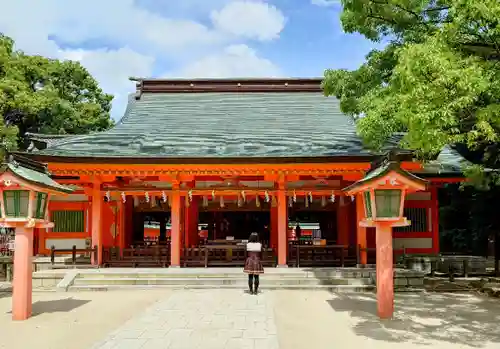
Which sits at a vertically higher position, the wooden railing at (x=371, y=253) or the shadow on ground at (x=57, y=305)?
the wooden railing at (x=371, y=253)

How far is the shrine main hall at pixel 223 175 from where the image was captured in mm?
14234

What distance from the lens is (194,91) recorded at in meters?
20.8

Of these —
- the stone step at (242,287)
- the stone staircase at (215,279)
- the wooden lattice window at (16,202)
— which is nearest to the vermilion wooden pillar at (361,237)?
the stone staircase at (215,279)

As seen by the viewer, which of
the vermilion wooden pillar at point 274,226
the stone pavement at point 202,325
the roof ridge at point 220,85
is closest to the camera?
the stone pavement at point 202,325

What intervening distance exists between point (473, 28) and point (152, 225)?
71.0ft

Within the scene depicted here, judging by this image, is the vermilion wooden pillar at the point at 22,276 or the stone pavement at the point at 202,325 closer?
the stone pavement at the point at 202,325

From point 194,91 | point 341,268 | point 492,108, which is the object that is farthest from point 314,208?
point 492,108

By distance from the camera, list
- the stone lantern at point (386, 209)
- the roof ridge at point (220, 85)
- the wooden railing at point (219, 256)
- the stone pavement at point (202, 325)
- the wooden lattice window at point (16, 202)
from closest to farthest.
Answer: the stone pavement at point (202, 325) < the stone lantern at point (386, 209) < the wooden lattice window at point (16, 202) < the wooden railing at point (219, 256) < the roof ridge at point (220, 85)

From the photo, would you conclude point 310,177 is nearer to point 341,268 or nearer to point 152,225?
point 341,268

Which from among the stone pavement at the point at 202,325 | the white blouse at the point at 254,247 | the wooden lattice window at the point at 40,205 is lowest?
the stone pavement at the point at 202,325

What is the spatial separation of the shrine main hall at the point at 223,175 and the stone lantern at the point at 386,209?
120 inches

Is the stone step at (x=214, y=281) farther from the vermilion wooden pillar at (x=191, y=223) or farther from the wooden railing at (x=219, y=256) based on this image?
the vermilion wooden pillar at (x=191, y=223)

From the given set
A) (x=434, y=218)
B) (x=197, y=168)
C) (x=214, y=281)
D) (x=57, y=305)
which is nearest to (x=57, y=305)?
(x=57, y=305)

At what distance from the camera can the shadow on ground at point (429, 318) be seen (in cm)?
756
